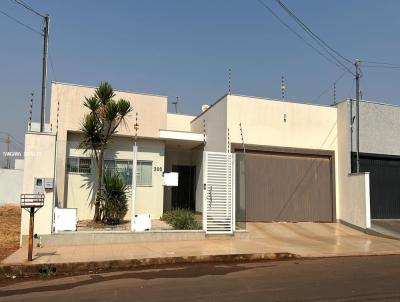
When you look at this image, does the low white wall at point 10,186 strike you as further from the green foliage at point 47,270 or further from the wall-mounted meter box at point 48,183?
the green foliage at point 47,270

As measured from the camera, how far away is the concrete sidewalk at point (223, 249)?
10.9m

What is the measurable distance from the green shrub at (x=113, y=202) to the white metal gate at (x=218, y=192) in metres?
3.95

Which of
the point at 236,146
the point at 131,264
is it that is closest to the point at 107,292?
the point at 131,264

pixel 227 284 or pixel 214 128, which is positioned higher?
pixel 214 128

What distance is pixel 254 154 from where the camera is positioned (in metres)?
19.6

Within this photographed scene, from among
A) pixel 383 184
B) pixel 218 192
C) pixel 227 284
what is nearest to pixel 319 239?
pixel 218 192

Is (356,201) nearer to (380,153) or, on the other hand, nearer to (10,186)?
(380,153)

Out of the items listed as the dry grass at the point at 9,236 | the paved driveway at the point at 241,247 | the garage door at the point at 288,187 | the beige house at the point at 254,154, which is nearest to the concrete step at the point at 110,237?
the paved driveway at the point at 241,247

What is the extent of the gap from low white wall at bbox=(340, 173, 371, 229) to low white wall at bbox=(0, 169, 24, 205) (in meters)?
23.6

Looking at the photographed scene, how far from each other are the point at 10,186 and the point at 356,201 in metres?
25.1

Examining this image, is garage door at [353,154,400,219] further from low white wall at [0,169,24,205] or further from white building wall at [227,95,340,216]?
low white wall at [0,169,24,205]

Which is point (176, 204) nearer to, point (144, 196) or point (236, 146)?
point (144, 196)

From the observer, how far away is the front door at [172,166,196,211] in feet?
78.2

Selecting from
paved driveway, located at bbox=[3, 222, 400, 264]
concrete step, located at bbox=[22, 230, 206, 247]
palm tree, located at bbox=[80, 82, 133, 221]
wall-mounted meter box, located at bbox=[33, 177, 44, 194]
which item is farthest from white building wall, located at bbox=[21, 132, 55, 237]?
palm tree, located at bbox=[80, 82, 133, 221]
